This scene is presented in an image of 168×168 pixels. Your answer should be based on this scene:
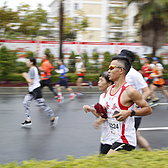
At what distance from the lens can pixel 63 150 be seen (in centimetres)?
576

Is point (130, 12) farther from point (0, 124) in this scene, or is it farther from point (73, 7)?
point (0, 124)

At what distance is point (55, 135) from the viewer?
681 centimetres

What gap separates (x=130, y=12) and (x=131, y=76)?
193 ft

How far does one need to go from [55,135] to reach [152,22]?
519 inches

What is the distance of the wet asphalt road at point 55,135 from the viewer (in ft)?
18.4

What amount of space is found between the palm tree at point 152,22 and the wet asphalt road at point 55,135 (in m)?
8.22

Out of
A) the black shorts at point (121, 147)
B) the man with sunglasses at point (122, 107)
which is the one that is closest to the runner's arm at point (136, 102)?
the man with sunglasses at point (122, 107)

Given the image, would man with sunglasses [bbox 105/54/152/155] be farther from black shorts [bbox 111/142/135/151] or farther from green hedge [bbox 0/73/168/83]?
green hedge [bbox 0/73/168/83]

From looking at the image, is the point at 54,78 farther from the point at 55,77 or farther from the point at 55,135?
the point at 55,135

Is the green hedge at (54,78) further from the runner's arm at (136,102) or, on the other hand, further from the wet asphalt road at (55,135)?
the runner's arm at (136,102)

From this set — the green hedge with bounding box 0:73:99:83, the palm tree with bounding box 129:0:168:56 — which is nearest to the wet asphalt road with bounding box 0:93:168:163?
the green hedge with bounding box 0:73:99:83

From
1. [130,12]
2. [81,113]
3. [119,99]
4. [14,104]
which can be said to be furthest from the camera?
[130,12]

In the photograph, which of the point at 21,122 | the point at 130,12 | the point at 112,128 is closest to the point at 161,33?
the point at 21,122

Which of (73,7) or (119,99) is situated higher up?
(73,7)
